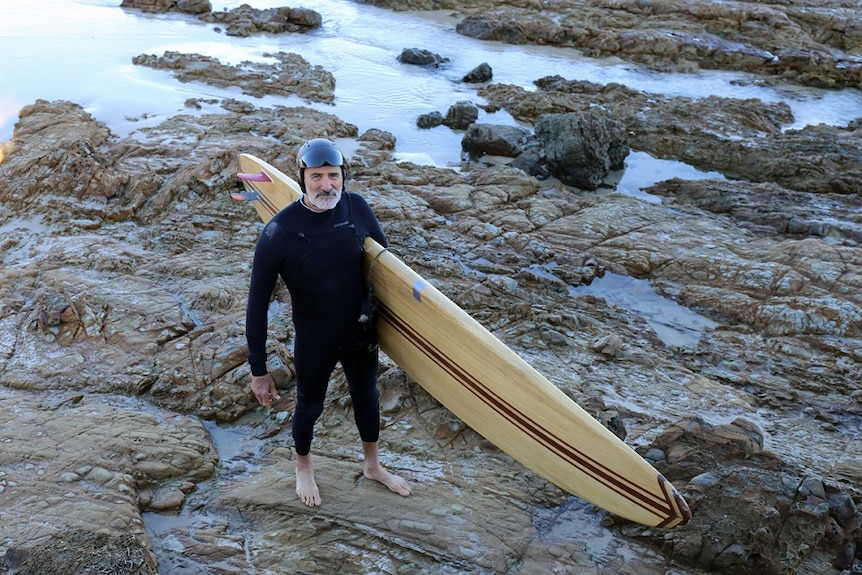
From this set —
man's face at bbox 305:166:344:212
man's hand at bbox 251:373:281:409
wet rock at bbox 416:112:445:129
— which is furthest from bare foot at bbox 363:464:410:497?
wet rock at bbox 416:112:445:129

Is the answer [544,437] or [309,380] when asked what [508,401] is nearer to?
[544,437]

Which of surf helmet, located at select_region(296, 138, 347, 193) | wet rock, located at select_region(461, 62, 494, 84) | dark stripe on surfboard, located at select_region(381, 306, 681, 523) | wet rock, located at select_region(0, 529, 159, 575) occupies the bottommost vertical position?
wet rock, located at select_region(461, 62, 494, 84)

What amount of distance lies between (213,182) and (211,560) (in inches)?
188

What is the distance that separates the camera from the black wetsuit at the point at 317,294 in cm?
278

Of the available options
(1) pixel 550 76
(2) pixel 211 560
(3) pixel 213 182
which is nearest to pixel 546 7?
(1) pixel 550 76

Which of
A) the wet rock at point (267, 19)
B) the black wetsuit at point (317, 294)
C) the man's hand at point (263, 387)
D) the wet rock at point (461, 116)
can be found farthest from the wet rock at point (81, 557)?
the wet rock at point (267, 19)

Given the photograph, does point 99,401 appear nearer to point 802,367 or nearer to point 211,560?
point 211,560

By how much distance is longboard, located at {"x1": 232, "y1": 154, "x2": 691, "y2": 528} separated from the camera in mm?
2799

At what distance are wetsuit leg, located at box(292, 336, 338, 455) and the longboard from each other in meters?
0.44

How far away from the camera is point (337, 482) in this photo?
3.38 m

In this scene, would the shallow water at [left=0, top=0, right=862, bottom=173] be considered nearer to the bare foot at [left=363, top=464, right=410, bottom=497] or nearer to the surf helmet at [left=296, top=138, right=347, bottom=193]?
the bare foot at [left=363, top=464, right=410, bottom=497]

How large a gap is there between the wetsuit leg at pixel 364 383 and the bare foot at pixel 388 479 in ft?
0.74

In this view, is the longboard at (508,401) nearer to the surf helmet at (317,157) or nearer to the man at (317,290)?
the man at (317,290)

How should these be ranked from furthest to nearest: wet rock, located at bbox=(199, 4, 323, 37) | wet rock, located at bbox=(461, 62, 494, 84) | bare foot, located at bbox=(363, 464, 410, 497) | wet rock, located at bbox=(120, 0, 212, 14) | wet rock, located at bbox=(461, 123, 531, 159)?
wet rock, located at bbox=(120, 0, 212, 14)
wet rock, located at bbox=(199, 4, 323, 37)
wet rock, located at bbox=(461, 62, 494, 84)
wet rock, located at bbox=(461, 123, 531, 159)
bare foot, located at bbox=(363, 464, 410, 497)
